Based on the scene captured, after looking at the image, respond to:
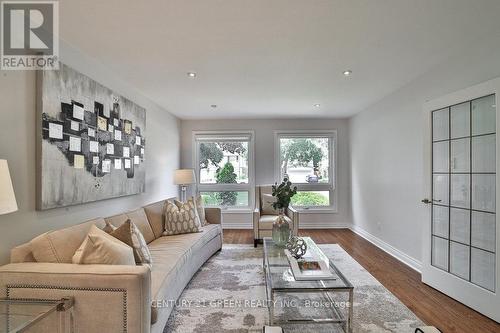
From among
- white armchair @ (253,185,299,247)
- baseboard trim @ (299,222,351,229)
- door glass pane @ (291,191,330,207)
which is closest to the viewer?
white armchair @ (253,185,299,247)

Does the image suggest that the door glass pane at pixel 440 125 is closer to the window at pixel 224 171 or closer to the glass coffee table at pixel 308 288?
the glass coffee table at pixel 308 288

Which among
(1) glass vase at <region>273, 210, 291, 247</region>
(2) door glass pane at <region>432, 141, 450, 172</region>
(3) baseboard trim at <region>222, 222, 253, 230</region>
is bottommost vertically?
(3) baseboard trim at <region>222, 222, 253, 230</region>

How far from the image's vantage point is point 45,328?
1.56m

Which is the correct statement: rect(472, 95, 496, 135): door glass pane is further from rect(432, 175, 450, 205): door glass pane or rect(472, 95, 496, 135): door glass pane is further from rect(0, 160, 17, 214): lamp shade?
rect(0, 160, 17, 214): lamp shade

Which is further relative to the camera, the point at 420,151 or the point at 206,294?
the point at 420,151

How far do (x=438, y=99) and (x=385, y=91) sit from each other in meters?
1.16

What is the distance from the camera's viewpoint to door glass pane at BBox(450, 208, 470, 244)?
2586 mm

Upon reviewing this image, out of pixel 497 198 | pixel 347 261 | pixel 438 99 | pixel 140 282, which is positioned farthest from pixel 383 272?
pixel 140 282

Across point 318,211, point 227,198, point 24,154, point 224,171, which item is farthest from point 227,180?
point 24,154

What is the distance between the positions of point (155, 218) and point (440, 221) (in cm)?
331

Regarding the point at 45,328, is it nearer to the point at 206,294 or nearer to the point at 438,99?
the point at 206,294

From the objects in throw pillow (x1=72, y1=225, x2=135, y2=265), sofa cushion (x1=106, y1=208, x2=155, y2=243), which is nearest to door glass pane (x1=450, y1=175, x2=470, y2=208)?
throw pillow (x1=72, y1=225, x2=135, y2=265)

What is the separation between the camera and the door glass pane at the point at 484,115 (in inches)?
91.8

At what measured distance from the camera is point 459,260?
266 centimetres
